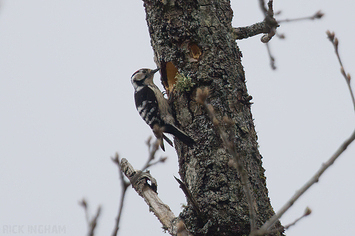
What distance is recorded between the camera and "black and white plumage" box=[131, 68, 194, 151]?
10.0 feet

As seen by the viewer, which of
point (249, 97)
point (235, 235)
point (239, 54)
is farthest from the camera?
point (239, 54)

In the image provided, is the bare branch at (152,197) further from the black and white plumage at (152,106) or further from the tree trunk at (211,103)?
the black and white plumage at (152,106)

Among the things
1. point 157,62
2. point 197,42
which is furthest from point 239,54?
point 157,62

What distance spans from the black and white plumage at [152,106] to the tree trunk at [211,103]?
93 mm

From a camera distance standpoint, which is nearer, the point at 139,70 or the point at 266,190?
the point at 266,190

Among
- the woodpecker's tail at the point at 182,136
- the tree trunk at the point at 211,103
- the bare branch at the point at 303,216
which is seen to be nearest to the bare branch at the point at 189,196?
the tree trunk at the point at 211,103

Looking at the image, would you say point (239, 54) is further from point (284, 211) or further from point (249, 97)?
point (284, 211)

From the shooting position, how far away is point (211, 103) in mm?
2816

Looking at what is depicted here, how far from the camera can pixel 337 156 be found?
54.2 inches

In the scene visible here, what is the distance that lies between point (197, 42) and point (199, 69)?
0.21 meters

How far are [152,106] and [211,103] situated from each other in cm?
140

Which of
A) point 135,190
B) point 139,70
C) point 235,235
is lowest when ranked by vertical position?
point 235,235

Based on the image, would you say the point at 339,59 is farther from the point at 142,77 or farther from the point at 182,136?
the point at 142,77

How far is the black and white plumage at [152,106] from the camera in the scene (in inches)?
120
